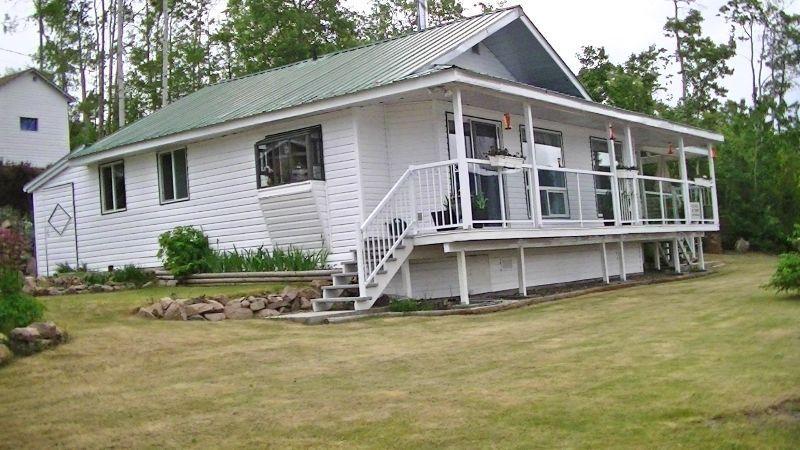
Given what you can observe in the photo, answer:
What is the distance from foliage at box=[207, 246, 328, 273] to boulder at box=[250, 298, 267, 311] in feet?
5.71

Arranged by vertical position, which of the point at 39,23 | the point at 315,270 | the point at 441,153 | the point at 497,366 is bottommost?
the point at 497,366

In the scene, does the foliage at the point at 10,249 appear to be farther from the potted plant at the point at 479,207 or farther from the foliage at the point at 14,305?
the potted plant at the point at 479,207

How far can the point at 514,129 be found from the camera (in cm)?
1750

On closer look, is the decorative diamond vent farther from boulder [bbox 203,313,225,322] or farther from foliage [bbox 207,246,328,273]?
boulder [bbox 203,313,225,322]

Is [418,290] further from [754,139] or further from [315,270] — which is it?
[754,139]

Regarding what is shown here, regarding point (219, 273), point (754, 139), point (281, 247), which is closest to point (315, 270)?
point (281, 247)

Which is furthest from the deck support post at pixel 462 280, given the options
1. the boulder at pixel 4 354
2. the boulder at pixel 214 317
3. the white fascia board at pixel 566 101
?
the boulder at pixel 4 354

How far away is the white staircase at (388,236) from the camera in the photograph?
42.5 ft

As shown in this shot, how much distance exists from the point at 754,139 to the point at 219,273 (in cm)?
2212

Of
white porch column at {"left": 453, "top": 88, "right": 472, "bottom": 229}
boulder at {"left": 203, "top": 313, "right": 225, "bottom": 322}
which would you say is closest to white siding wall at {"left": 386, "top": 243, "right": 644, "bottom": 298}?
white porch column at {"left": 453, "top": 88, "right": 472, "bottom": 229}

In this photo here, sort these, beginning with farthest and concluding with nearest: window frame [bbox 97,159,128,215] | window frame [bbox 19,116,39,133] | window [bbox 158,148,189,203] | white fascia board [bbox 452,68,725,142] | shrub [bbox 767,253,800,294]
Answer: window frame [bbox 19,116,39,133] < window frame [bbox 97,159,128,215] < window [bbox 158,148,189,203] < white fascia board [bbox 452,68,725,142] < shrub [bbox 767,253,800,294]

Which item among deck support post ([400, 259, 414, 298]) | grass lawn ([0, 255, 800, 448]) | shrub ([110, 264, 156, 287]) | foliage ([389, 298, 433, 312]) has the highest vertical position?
shrub ([110, 264, 156, 287])

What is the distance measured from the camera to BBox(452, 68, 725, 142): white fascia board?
13.0m

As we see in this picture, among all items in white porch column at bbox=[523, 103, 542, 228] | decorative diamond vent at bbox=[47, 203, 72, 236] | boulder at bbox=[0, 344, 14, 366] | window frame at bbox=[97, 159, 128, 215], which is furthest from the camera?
decorative diamond vent at bbox=[47, 203, 72, 236]
